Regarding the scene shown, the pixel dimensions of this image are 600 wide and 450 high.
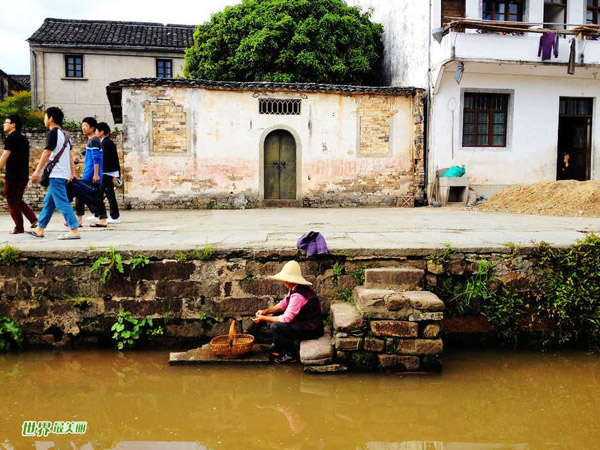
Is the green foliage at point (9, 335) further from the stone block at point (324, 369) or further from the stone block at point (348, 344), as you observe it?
the stone block at point (348, 344)

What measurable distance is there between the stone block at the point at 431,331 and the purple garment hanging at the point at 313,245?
116cm

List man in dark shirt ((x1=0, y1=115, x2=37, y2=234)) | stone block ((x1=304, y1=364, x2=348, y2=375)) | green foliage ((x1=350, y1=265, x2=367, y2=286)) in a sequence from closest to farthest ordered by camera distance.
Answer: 1. stone block ((x1=304, y1=364, x2=348, y2=375))
2. green foliage ((x1=350, y1=265, x2=367, y2=286))
3. man in dark shirt ((x1=0, y1=115, x2=37, y2=234))

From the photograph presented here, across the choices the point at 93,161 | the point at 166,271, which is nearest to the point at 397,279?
the point at 166,271

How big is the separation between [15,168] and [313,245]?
3.78 meters

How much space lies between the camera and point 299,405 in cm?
343

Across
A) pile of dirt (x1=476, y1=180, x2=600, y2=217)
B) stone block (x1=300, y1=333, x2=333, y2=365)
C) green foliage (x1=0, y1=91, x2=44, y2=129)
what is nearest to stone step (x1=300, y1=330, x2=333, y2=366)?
stone block (x1=300, y1=333, x2=333, y2=365)

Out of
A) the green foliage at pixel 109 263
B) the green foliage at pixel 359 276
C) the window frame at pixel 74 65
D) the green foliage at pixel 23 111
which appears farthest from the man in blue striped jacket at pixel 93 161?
the window frame at pixel 74 65

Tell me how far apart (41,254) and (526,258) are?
15.5ft

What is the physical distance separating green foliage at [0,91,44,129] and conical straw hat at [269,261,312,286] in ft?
57.3

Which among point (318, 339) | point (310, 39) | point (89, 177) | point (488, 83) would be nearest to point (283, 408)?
point (318, 339)

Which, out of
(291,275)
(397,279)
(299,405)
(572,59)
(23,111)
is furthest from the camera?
(23,111)

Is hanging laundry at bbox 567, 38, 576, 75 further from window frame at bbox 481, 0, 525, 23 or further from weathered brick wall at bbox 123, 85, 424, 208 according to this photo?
weathered brick wall at bbox 123, 85, 424, 208

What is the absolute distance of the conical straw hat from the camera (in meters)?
4.24

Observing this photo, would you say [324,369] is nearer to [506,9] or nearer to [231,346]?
[231,346]
